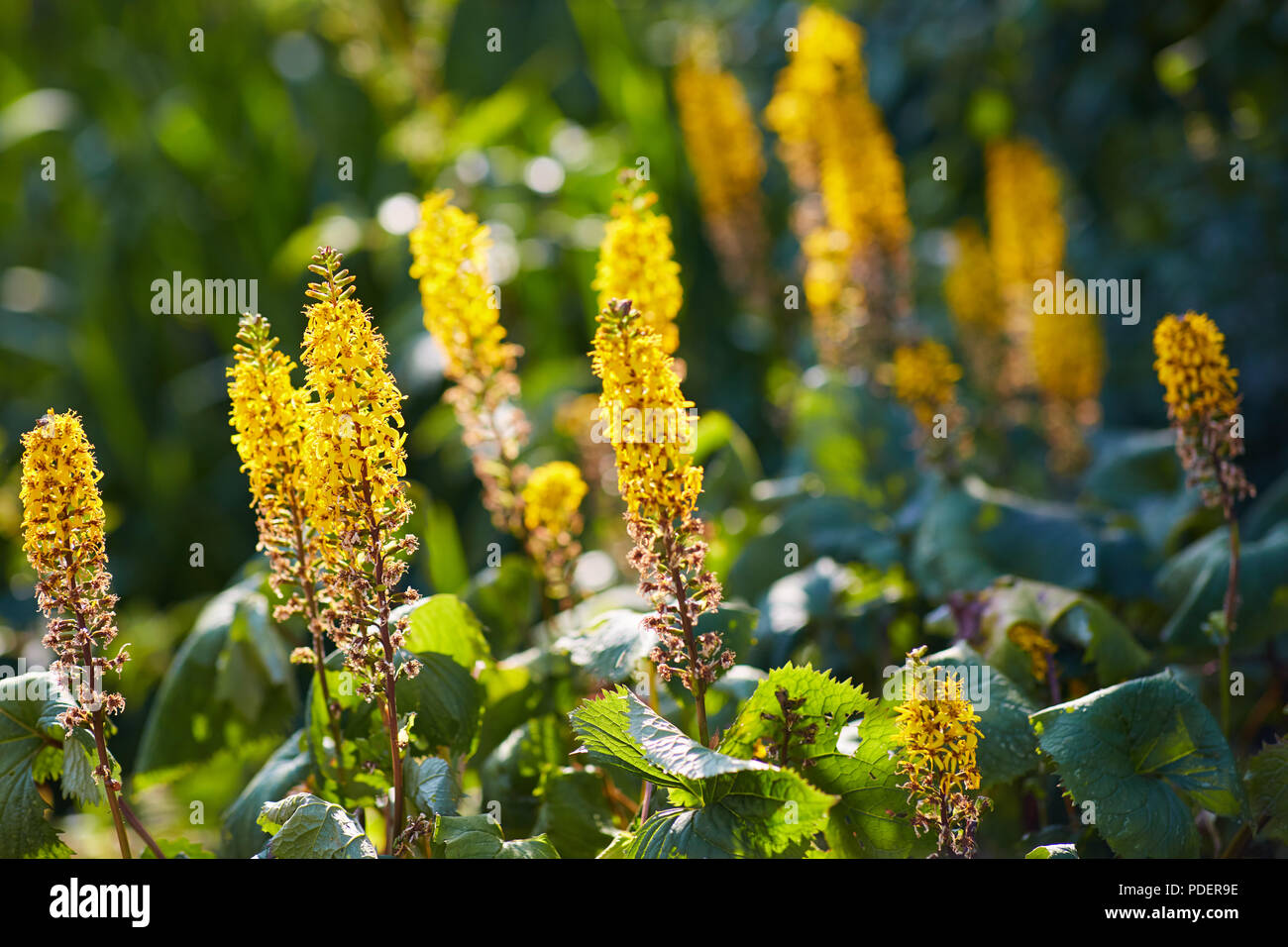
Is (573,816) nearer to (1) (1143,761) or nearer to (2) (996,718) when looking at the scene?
(2) (996,718)

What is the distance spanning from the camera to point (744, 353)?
4445mm

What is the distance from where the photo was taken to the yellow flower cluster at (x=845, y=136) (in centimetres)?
323

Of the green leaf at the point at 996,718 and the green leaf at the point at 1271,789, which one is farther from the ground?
the green leaf at the point at 996,718

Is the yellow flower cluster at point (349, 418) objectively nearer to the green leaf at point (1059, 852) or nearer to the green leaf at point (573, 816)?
the green leaf at point (573, 816)

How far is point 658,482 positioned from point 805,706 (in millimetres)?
386

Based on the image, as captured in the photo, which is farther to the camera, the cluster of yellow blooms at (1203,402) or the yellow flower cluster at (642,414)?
the cluster of yellow blooms at (1203,402)

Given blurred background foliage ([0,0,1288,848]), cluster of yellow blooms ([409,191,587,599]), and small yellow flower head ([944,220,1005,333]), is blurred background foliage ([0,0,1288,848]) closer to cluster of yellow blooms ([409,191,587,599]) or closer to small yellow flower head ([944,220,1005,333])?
cluster of yellow blooms ([409,191,587,599])

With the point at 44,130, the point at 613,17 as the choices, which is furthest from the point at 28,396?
the point at 613,17

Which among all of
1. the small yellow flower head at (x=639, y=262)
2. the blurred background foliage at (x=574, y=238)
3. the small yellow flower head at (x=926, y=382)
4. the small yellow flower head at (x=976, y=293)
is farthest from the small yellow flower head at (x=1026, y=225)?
the small yellow flower head at (x=639, y=262)

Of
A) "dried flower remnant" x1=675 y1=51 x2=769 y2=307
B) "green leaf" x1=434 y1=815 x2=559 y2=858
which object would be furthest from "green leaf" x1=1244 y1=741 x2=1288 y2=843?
"dried flower remnant" x1=675 y1=51 x2=769 y2=307

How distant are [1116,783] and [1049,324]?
2066 millimetres

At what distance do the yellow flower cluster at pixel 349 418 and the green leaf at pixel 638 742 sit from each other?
0.40 metres

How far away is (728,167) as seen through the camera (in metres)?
3.82

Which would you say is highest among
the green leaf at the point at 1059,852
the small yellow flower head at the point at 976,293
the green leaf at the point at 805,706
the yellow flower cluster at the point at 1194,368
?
the small yellow flower head at the point at 976,293
